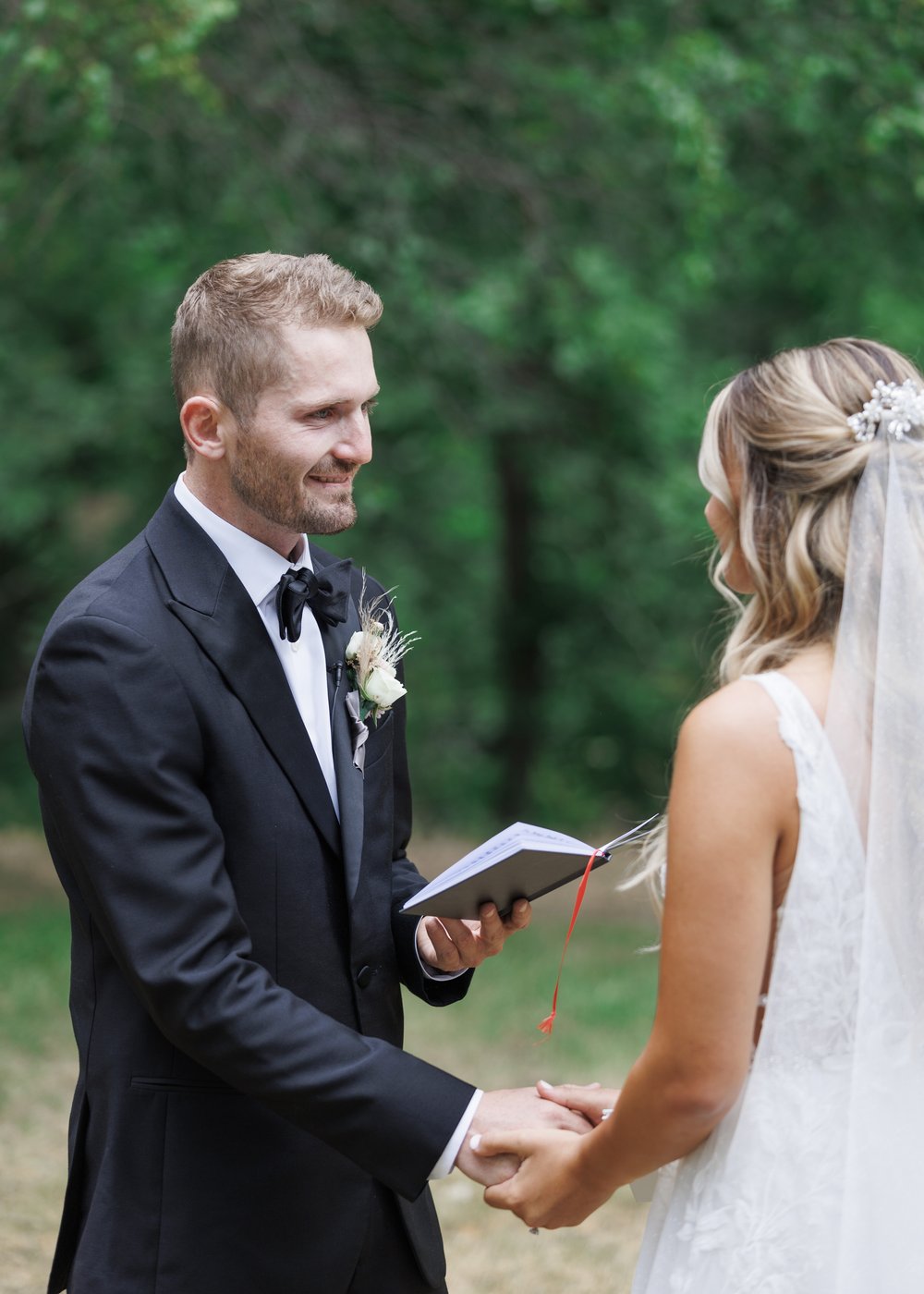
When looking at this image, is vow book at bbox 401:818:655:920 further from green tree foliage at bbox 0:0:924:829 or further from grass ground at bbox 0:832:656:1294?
green tree foliage at bbox 0:0:924:829

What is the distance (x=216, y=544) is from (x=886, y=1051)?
4.72 feet

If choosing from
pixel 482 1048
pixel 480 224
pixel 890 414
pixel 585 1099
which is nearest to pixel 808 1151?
pixel 585 1099

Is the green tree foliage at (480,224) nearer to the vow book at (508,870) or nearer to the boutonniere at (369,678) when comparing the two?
the boutonniere at (369,678)

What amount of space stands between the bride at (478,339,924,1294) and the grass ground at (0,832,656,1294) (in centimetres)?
301

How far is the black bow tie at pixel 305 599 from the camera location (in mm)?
2613

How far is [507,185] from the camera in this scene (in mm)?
8656

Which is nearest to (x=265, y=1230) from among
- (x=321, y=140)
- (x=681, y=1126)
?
(x=681, y=1126)

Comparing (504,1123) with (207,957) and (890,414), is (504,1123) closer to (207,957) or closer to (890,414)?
(207,957)

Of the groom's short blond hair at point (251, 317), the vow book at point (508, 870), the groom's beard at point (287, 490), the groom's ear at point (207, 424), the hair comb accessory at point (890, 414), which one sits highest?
the groom's short blond hair at point (251, 317)

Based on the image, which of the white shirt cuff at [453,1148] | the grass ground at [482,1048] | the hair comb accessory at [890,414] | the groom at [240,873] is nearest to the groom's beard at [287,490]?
the groom at [240,873]

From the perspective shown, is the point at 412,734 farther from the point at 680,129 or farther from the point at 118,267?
the point at 680,129

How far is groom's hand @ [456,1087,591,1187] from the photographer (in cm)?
247

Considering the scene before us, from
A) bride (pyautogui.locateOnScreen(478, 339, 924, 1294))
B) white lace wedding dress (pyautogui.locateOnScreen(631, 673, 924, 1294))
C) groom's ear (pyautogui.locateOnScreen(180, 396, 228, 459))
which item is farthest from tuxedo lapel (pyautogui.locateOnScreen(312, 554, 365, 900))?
white lace wedding dress (pyautogui.locateOnScreen(631, 673, 924, 1294))

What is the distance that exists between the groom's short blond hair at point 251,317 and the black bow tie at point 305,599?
0.31 meters
